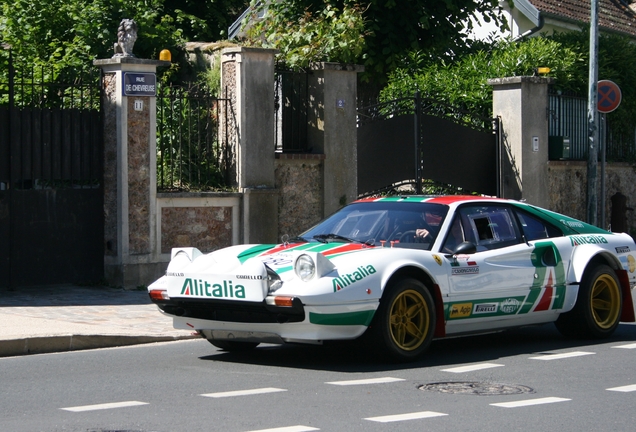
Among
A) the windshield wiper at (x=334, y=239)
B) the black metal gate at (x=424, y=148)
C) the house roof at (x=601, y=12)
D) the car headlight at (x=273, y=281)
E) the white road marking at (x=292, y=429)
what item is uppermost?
the house roof at (x=601, y=12)

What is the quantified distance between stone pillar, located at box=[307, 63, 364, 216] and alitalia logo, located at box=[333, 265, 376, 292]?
291 inches

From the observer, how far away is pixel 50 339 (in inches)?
387

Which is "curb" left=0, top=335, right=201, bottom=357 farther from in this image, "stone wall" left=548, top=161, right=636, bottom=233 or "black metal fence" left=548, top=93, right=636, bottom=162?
"black metal fence" left=548, top=93, right=636, bottom=162

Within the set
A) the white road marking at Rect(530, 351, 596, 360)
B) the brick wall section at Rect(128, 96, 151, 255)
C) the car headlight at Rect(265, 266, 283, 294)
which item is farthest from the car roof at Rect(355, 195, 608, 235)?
the brick wall section at Rect(128, 96, 151, 255)

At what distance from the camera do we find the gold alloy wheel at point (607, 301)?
10538mm

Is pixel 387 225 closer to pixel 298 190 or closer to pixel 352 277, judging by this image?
pixel 352 277

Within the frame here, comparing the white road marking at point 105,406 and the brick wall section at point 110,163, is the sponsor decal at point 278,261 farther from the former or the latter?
the brick wall section at point 110,163

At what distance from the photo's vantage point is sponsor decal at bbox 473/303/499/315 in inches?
368

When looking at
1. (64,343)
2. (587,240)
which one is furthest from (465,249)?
(64,343)

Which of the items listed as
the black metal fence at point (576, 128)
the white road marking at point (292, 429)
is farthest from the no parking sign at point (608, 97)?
the white road marking at point (292, 429)

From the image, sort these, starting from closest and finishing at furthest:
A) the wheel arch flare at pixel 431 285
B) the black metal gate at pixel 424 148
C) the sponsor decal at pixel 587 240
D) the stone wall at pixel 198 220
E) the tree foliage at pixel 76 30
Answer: the wheel arch flare at pixel 431 285 → the sponsor decal at pixel 587 240 → the stone wall at pixel 198 220 → the black metal gate at pixel 424 148 → the tree foliage at pixel 76 30

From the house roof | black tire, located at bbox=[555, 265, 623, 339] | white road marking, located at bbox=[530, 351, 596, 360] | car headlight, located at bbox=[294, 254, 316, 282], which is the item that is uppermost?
the house roof

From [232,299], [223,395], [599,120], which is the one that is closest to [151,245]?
[232,299]

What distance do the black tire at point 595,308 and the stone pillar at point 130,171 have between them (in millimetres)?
5961
